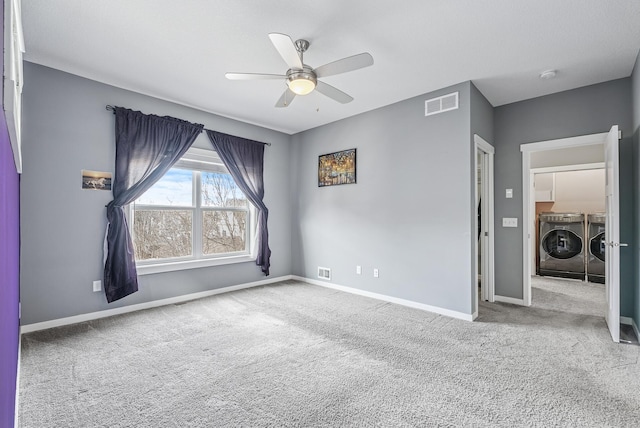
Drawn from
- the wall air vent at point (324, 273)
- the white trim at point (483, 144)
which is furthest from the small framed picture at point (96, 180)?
the white trim at point (483, 144)

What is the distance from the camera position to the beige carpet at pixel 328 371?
1.83 m

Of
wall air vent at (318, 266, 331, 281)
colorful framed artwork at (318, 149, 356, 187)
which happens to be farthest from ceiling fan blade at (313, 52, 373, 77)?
wall air vent at (318, 266, 331, 281)

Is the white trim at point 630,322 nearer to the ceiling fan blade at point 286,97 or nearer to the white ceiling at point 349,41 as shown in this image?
the white ceiling at point 349,41

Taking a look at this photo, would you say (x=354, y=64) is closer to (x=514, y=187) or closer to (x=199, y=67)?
(x=199, y=67)

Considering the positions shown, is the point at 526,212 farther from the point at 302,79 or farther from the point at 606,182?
the point at 302,79

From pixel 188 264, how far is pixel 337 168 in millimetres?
2623

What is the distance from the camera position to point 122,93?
3.66 meters

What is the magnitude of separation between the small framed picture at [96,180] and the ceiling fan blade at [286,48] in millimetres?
2603

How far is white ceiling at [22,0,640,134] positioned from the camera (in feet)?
7.52

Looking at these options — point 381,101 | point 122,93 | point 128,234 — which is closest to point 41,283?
point 128,234

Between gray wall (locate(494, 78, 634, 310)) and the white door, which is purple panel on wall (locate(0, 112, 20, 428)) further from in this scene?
gray wall (locate(494, 78, 634, 310))

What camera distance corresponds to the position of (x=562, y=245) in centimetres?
566

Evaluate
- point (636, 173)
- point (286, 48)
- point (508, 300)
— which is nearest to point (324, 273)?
point (508, 300)

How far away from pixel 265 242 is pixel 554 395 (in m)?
3.97
